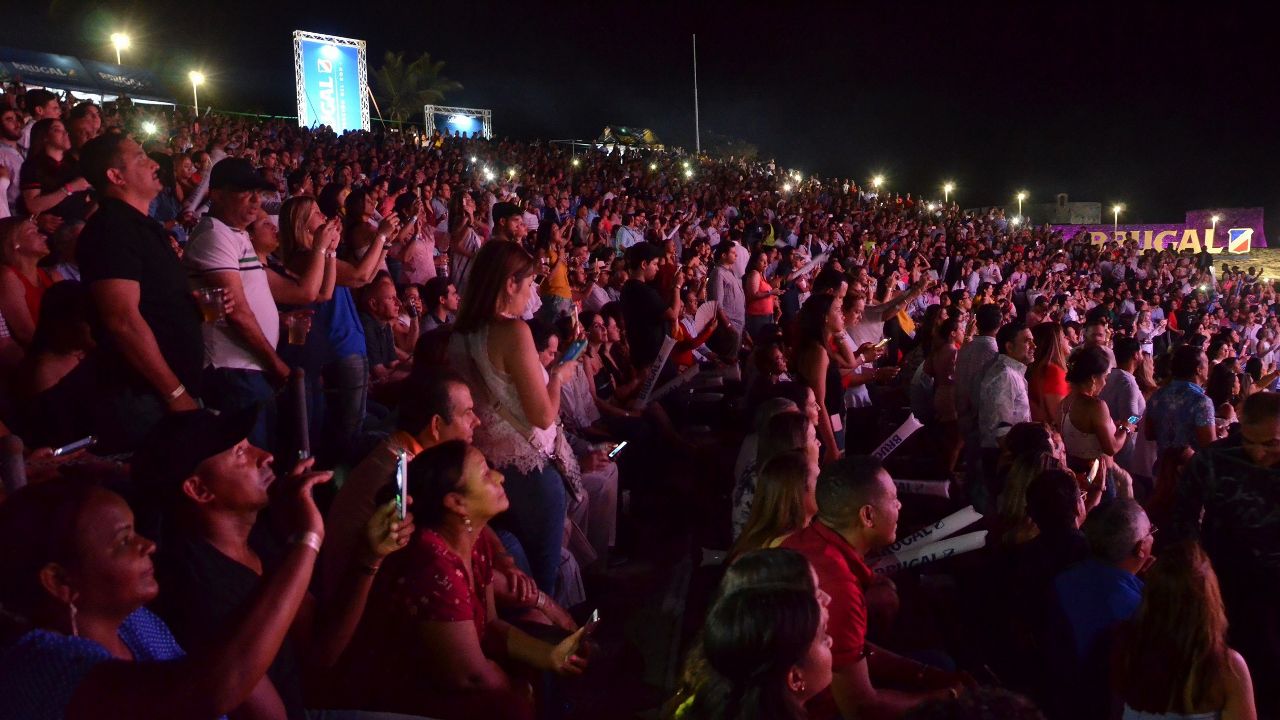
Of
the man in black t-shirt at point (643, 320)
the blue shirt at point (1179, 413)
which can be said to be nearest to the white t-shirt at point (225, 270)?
the man in black t-shirt at point (643, 320)

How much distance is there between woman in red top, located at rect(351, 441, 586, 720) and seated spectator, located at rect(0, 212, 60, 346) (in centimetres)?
241

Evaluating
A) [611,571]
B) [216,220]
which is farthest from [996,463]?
[216,220]

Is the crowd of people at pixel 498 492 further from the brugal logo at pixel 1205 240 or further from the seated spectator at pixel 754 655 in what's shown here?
the brugal logo at pixel 1205 240

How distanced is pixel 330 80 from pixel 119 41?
63.0 feet

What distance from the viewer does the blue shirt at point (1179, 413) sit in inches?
223

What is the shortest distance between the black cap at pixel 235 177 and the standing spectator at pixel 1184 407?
5.15 m

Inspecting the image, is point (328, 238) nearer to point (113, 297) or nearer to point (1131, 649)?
point (113, 297)

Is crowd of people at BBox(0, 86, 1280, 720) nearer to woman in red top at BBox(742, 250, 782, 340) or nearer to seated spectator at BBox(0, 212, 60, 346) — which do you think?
seated spectator at BBox(0, 212, 60, 346)

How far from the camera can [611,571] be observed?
5547 mm

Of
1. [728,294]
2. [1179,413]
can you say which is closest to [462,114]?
[728,294]

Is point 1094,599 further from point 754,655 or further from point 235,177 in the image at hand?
point 235,177

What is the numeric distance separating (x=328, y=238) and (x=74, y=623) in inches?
105

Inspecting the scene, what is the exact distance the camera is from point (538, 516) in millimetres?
3891

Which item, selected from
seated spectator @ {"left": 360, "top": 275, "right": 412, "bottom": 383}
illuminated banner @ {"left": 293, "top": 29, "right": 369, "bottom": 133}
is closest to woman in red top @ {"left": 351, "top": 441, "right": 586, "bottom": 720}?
seated spectator @ {"left": 360, "top": 275, "right": 412, "bottom": 383}
